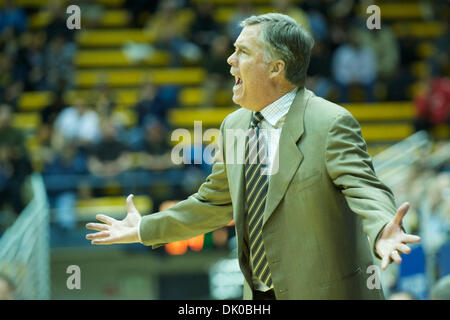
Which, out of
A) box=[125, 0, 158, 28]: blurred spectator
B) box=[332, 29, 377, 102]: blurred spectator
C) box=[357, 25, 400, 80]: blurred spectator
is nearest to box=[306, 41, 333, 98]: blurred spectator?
box=[332, 29, 377, 102]: blurred spectator

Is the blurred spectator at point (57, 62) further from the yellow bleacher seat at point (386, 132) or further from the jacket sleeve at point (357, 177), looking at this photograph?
the jacket sleeve at point (357, 177)

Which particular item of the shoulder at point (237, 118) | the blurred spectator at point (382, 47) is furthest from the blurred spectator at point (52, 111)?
the shoulder at point (237, 118)

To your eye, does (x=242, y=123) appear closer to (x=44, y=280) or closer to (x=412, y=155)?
(x=44, y=280)

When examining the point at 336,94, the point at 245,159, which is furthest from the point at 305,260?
the point at 336,94

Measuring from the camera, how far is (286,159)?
305cm

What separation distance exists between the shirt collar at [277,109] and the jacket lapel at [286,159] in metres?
0.08

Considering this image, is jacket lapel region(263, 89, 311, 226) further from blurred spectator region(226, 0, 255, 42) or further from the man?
blurred spectator region(226, 0, 255, 42)

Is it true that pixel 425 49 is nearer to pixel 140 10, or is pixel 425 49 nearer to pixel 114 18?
pixel 140 10

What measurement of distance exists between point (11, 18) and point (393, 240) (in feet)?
35.6

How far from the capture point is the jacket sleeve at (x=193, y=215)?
3.43 metres

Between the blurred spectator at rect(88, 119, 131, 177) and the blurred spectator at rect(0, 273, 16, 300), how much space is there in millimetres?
3482

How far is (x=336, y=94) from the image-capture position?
11102 mm

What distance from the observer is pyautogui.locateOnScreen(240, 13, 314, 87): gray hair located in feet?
10.3

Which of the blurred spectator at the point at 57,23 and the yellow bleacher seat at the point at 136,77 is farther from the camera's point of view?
the yellow bleacher seat at the point at 136,77
